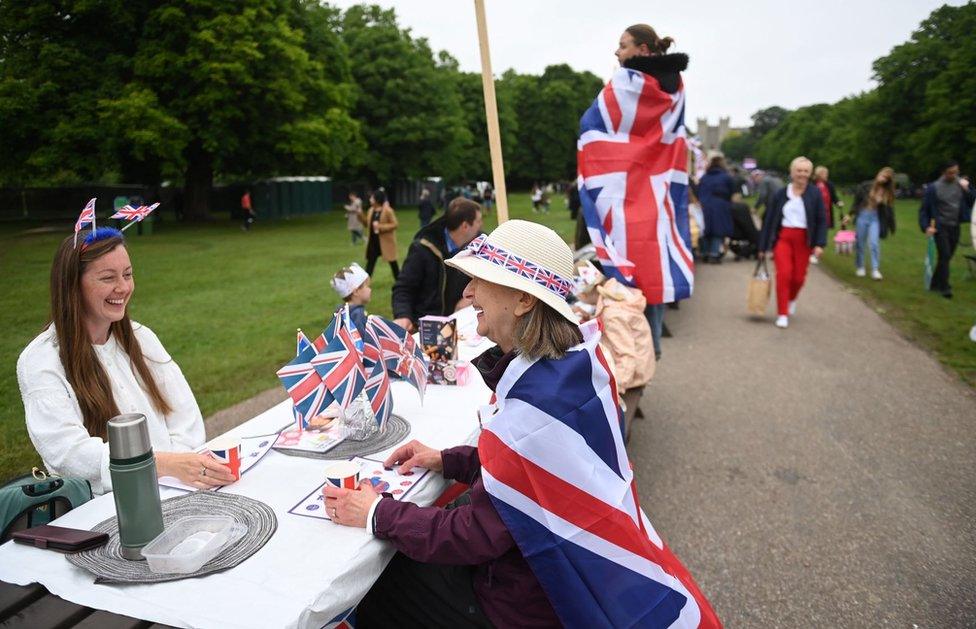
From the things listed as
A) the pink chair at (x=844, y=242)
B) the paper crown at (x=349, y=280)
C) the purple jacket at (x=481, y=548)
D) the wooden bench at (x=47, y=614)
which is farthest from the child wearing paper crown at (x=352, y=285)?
the pink chair at (x=844, y=242)

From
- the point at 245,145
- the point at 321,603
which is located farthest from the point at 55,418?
the point at 245,145

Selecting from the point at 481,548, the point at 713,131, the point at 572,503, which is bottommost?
the point at 481,548

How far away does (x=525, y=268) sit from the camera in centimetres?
206

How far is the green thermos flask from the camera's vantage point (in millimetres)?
1729

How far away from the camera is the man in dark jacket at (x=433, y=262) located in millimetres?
4949

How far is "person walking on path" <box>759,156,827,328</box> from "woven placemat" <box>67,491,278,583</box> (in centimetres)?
766

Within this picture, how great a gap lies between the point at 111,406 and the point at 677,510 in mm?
3201

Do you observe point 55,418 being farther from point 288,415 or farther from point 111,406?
point 288,415

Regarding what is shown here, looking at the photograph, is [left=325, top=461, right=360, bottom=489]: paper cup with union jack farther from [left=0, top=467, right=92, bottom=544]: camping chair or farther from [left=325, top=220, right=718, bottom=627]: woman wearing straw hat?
[left=0, top=467, right=92, bottom=544]: camping chair

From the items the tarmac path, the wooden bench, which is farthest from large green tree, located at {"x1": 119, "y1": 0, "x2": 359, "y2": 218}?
the wooden bench

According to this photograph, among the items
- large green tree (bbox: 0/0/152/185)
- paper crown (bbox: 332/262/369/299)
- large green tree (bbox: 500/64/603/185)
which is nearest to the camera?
paper crown (bbox: 332/262/369/299)

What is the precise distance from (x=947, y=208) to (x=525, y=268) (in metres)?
10.5

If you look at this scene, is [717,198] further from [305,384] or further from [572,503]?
[572,503]

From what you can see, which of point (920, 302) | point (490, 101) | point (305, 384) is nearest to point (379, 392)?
point (305, 384)
